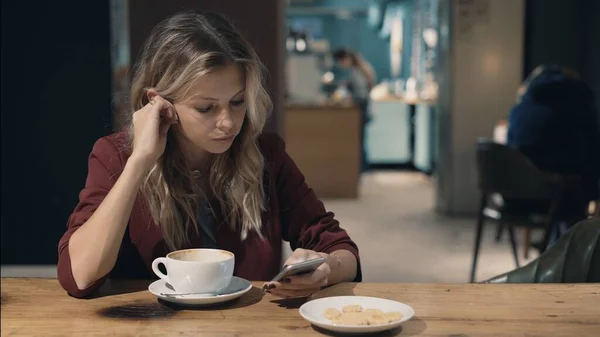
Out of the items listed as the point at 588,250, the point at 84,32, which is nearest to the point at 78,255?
the point at 588,250

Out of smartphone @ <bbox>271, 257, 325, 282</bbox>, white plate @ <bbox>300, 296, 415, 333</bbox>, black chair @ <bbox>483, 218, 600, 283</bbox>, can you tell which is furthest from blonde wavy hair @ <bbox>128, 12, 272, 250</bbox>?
black chair @ <bbox>483, 218, 600, 283</bbox>

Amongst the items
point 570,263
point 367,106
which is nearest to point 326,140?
point 367,106

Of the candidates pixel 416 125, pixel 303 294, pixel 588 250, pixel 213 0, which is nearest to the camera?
pixel 303 294

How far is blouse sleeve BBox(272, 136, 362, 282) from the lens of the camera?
1.85 meters

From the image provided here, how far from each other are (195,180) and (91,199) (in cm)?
25

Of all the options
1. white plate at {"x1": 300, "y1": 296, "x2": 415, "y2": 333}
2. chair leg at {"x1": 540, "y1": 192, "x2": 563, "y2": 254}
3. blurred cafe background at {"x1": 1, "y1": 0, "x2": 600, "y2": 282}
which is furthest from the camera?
blurred cafe background at {"x1": 1, "y1": 0, "x2": 600, "y2": 282}

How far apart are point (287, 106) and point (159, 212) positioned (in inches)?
235

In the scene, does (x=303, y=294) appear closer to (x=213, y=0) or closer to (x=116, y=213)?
(x=116, y=213)

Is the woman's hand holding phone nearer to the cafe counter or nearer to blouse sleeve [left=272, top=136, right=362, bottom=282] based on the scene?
blouse sleeve [left=272, top=136, right=362, bottom=282]

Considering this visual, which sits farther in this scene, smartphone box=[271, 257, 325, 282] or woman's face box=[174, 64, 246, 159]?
woman's face box=[174, 64, 246, 159]

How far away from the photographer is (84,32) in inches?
171

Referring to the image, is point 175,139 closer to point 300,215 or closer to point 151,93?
point 151,93

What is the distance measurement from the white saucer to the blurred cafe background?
140 cm

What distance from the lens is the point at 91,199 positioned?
1.70 metres
